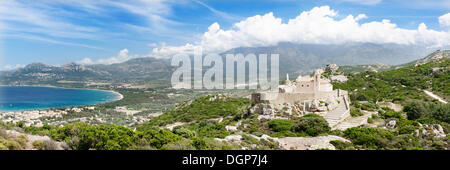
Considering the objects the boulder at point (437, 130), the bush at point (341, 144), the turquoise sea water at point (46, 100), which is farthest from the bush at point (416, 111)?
the turquoise sea water at point (46, 100)

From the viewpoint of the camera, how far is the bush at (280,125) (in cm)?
1773

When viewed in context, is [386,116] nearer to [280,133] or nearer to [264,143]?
[280,133]

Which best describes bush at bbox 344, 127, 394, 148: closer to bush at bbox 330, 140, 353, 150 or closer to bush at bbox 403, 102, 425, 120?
bush at bbox 330, 140, 353, 150

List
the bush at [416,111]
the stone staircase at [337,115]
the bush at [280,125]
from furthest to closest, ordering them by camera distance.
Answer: the bush at [416,111] < the stone staircase at [337,115] < the bush at [280,125]

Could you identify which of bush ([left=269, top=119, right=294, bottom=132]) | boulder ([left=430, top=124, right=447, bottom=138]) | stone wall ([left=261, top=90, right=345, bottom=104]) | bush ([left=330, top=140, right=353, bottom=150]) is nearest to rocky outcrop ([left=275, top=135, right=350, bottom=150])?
bush ([left=330, top=140, right=353, bottom=150])

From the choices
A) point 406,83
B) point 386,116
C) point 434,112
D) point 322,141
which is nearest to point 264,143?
point 322,141

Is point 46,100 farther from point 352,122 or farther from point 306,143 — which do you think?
point 306,143

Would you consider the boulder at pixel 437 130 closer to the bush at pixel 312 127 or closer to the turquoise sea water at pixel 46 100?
the bush at pixel 312 127

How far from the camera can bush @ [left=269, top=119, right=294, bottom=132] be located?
58.2 feet

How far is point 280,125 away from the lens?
18.1m

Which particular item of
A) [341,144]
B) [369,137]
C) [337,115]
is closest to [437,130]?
[369,137]

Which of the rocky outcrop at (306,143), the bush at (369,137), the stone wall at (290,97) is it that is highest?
the stone wall at (290,97)

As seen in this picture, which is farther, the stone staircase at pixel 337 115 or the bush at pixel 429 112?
the bush at pixel 429 112
